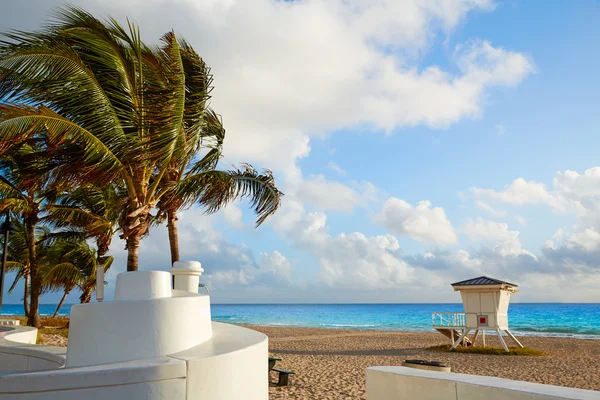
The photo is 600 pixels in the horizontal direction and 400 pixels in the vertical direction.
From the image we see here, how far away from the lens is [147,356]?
3969 millimetres

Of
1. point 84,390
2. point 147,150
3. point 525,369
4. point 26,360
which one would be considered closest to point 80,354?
point 84,390

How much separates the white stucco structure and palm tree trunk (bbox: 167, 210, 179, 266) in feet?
19.3

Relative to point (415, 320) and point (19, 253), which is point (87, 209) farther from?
point (415, 320)

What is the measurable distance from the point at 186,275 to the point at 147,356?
2.96 m

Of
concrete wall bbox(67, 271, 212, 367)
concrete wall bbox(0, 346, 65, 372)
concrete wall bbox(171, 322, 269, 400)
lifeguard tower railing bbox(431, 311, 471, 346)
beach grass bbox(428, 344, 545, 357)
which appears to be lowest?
beach grass bbox(428, 344, 545, 357)

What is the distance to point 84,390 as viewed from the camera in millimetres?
3266

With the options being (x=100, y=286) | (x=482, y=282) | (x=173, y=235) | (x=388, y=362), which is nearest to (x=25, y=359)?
(x=100, y=286)

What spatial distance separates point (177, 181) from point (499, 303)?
13351 mm

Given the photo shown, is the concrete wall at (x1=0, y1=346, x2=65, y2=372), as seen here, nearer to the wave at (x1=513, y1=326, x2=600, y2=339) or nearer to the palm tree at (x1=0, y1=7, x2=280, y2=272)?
the palm tree at (x1=0, y1=7, x2=280, y2=272)

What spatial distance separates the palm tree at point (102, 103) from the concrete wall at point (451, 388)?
492cm

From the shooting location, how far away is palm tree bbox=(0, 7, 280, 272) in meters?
7.25

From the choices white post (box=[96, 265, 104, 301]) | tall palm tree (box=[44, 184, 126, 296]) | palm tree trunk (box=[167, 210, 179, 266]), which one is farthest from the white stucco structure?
tall palm tree (box=[44, 184, 126, 296])

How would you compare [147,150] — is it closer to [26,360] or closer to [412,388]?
[26,360]

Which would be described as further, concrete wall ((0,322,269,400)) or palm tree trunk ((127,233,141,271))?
palm tree trunk ((127,233,141,271))
